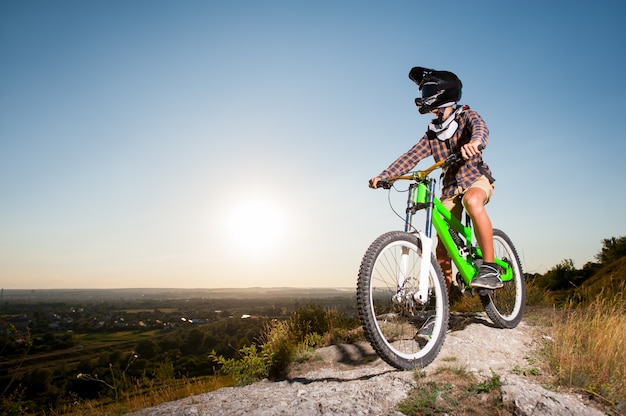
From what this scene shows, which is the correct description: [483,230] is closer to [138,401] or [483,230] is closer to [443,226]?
[443,226]

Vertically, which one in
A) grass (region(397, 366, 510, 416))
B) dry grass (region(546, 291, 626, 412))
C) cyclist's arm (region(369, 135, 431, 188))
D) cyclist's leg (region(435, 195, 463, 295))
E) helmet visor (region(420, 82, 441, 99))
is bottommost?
grass (region(397, 366, 510, 416))

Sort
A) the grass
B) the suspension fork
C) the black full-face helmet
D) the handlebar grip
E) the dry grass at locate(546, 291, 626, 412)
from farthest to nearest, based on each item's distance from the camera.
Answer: the black full-face helmet → the handlebar grip → the suspension fork → the dry grass at locate(546, 291, 626, 412) → the grass

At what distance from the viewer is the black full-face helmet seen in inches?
168

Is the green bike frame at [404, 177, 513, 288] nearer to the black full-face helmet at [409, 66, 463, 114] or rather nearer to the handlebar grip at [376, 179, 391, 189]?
the handlebar grip at [376, 179, 391, 189]

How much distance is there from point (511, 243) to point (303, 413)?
4.13 metres

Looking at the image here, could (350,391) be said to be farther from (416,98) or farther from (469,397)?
(416,98)

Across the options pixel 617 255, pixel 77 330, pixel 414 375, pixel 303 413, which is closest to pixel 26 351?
pixel 303 413

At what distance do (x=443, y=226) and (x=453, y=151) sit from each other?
108 cm

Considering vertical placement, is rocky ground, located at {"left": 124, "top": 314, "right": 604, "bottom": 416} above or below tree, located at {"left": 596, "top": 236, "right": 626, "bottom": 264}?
below

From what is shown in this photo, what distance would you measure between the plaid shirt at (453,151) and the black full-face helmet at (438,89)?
0.82 feet

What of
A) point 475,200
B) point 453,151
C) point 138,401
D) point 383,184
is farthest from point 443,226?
point 138,401

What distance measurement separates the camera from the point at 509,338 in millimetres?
4461

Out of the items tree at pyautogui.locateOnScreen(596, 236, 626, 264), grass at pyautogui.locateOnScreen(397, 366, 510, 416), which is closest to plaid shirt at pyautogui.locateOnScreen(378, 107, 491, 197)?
grass at pyautogui.locateOnScreen(397, 366, 510, 416)

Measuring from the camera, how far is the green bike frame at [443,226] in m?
3.65
